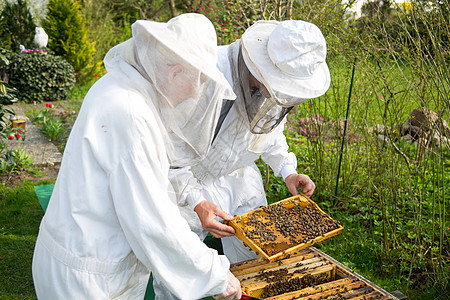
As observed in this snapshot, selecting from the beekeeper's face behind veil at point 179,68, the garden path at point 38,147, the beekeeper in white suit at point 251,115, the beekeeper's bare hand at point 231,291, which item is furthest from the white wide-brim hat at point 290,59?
the garden path at point 38,147

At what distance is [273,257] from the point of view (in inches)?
90.2

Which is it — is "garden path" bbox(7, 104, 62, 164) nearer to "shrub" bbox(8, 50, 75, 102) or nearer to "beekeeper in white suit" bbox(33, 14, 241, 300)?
"shrub" bbox(8, 50, 75, 102)

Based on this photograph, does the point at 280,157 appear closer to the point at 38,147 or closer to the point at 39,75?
the point at 38,147

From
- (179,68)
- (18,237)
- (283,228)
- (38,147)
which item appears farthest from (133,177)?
(38,147)

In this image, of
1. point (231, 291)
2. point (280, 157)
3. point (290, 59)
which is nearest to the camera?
point (231, 291)

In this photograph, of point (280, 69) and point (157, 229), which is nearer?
point (157, 229)

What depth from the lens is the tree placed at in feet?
29.0

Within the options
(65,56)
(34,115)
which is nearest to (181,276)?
(34,115)

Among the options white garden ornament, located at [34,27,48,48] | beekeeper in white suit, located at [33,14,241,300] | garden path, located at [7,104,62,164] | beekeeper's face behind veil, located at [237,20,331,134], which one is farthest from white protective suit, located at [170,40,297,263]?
white garden ornament, located at [34,27,48,48]

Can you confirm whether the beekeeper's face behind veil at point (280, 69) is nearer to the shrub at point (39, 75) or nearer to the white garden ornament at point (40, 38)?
the shrub at point (39, 75)

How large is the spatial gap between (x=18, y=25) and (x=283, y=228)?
9.00 m

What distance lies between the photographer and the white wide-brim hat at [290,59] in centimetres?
231

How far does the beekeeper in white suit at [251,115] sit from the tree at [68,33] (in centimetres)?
710

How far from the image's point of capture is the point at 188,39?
5.52 feet
